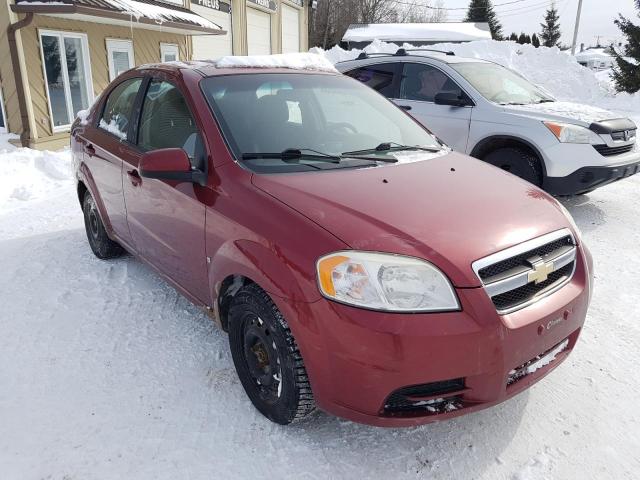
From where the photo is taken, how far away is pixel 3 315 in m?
3.51

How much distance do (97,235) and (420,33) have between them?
4348 centimetres

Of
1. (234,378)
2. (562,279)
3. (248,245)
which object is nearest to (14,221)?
(234,378)

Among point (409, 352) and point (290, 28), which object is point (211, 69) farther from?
point (290, 28)

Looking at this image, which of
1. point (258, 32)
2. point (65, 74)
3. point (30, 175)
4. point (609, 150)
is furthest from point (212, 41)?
point (609, 150)

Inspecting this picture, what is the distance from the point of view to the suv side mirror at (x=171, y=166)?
2.63 m

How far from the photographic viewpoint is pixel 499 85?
20.3 feet

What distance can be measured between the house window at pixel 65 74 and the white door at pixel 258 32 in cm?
1017

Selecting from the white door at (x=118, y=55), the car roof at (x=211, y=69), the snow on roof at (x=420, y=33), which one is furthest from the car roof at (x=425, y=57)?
the snow on roof at (x=420, y=33)

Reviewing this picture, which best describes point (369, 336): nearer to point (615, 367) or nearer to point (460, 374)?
point (460, 374)

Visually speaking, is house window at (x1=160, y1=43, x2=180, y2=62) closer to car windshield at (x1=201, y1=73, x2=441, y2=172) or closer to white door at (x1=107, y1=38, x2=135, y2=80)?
white door at (x1=107, y1=38, x2=135, y2=80)

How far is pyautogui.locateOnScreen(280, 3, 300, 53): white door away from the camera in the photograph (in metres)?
23.1

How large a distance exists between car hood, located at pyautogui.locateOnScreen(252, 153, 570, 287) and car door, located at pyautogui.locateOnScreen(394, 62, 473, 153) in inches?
129

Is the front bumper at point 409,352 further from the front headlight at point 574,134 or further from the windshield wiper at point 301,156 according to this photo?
the front headlight at point 574,134

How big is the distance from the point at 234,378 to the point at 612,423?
1948 millimetres
